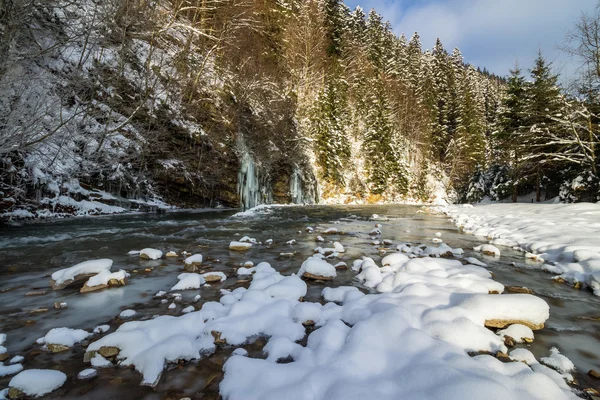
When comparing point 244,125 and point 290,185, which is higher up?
point 244,125

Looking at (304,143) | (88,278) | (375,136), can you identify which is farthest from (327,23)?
(88,278)

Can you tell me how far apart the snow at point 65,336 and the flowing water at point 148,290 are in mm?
97

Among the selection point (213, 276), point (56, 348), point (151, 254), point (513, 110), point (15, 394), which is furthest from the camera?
point (513, 110)

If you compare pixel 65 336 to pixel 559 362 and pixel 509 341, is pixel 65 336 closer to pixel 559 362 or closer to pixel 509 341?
pixel 509 341

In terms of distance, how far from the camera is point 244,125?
64.1 ft

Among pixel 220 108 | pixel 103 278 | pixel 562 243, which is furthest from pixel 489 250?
pixel 220 108

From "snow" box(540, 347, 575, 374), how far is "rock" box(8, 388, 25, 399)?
3.83m

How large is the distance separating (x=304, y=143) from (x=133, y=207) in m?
16.0

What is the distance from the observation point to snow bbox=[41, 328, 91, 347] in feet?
7.93

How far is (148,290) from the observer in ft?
12.3

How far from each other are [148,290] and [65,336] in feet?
4.20

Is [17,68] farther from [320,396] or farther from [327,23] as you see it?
[327,23]

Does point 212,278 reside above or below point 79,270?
below

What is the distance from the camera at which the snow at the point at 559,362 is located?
2.16 meters
